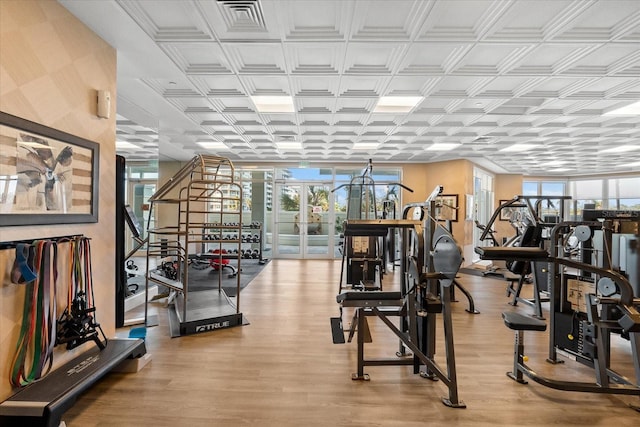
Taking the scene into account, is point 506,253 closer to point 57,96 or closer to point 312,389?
point 312,389

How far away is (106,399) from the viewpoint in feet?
7.58

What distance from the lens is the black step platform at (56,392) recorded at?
1800 mm

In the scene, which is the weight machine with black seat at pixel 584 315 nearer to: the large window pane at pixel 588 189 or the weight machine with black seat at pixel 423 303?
the weight machine with black seat at pixel 423 303

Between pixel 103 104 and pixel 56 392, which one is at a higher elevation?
pixel 103 104

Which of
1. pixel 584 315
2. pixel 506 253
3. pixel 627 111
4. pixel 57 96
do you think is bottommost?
pixel 584 315

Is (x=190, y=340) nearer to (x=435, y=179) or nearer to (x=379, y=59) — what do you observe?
(x=379, y=59)

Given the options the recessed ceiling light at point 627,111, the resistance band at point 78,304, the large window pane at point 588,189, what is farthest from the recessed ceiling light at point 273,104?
the large window pane at point 588,189

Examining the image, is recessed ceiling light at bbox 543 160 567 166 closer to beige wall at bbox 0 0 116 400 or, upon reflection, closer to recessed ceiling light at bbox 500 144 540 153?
recessed ceiling light at bbox 500 144 540 153

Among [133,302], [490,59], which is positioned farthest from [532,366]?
[133,302]

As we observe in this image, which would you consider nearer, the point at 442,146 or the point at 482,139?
the point at 482,139

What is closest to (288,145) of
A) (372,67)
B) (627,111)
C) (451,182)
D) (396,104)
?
(396,104)

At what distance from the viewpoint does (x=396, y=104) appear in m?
4.71

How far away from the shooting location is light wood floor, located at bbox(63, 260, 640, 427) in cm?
214

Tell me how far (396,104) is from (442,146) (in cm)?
313
